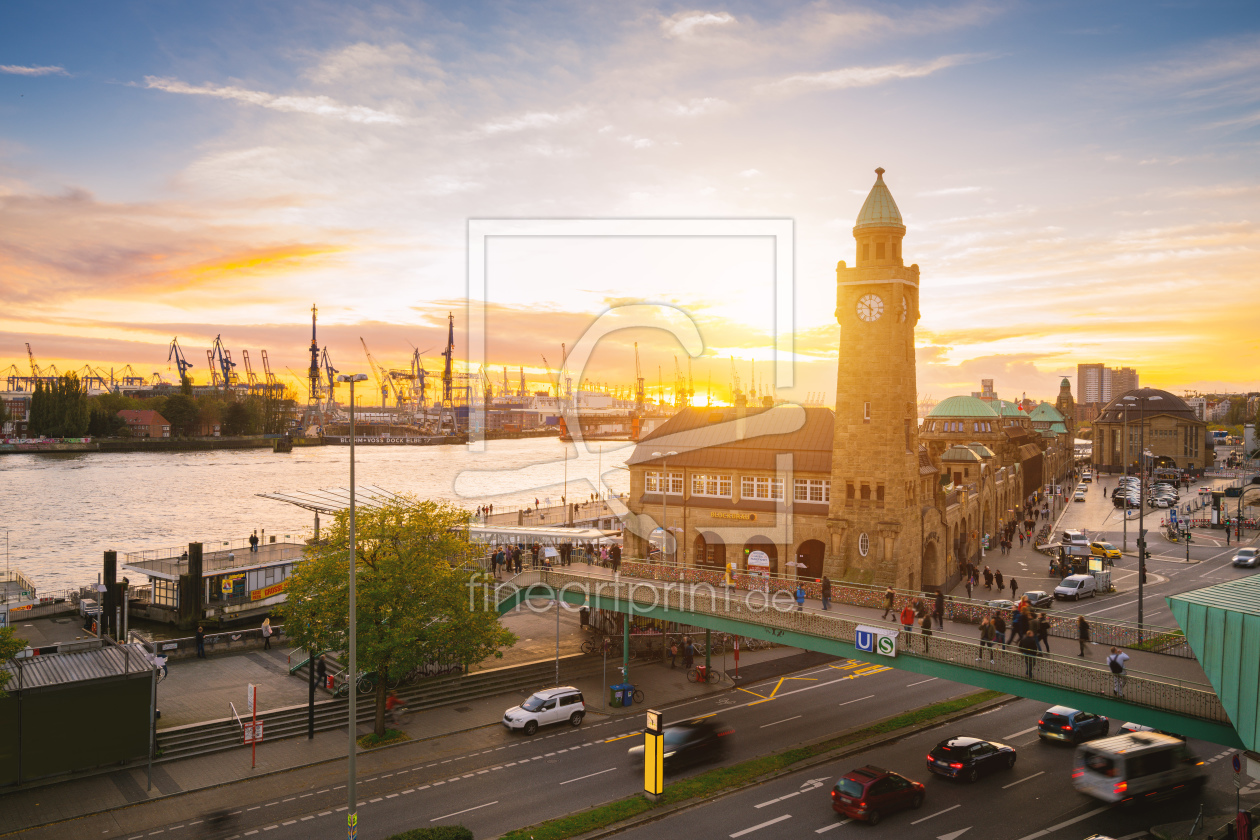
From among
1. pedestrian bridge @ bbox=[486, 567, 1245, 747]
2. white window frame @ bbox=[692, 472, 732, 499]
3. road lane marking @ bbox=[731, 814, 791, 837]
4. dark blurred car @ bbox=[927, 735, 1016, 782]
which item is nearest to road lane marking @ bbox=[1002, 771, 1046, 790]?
dark blurred car @ bbox=[927, 735, 1016, 782]

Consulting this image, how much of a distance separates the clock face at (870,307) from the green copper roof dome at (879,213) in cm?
413

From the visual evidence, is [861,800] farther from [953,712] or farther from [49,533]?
[49,533]

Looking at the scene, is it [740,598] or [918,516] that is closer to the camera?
[740,598]

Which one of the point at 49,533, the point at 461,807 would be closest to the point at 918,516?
the point at 461,807

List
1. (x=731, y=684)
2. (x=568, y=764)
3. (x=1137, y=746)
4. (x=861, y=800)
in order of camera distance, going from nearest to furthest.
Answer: (x=861, y=800), (x=1137, y=746), (x=568, y=764), (x=731, y=684)

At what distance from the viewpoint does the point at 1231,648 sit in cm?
1827

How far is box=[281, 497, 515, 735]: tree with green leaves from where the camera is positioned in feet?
95.7

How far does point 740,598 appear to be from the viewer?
32.2 metres

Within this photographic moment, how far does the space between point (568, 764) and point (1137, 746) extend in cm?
1911

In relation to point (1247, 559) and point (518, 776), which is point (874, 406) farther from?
point (1247, 559)

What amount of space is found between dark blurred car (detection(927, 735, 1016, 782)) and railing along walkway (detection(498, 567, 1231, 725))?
3788 millimetres

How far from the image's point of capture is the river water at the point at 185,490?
80875mm

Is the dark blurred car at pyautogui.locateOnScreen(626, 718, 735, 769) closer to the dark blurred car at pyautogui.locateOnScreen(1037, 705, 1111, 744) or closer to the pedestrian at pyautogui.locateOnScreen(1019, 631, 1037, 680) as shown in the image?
the pedestrian at pyautogui.locateOnScreen(1019, 631, 1037, 680)

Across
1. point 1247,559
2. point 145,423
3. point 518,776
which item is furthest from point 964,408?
point 145,423
